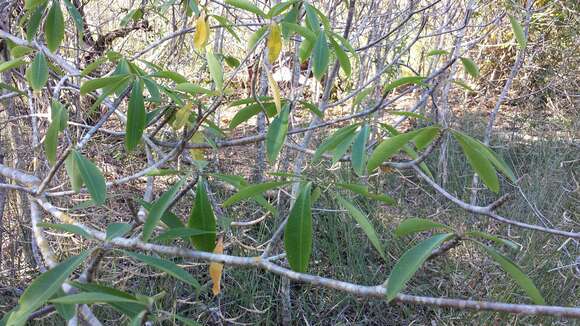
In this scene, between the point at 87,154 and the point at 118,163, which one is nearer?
the point at 87,154

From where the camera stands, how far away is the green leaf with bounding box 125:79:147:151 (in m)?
0.93

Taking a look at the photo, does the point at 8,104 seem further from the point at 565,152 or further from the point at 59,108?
the point at 565,152

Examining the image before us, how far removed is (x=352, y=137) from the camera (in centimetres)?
94

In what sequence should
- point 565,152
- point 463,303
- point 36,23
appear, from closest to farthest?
point 463,303 < point 36,23 < point 565,152

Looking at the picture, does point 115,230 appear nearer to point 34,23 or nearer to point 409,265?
point 409,265

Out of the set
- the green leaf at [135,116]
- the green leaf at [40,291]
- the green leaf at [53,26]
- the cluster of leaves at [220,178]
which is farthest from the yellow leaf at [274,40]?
the green leaf at [53,26]

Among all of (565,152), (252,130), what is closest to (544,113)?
(565,152)

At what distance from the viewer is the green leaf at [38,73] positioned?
1.10 m

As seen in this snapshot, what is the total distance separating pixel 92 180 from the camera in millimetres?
891

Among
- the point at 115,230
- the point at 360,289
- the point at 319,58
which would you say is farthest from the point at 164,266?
the point at 319,58

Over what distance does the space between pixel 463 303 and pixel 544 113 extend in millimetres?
3593

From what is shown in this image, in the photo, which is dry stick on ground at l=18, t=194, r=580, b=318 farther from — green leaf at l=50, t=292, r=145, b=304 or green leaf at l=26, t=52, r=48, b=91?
green leaf at l=26, t=52, r=48, b=91

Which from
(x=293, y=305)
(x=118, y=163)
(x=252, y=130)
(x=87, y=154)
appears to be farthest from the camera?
(x=252, y=130)

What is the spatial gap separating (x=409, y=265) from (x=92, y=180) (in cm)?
51
